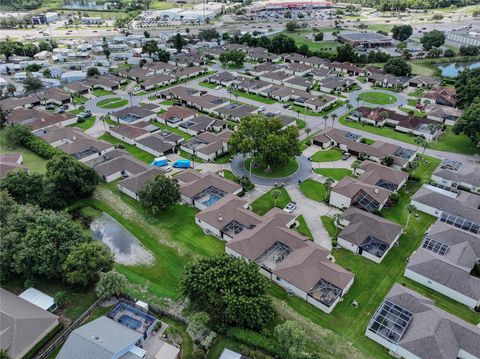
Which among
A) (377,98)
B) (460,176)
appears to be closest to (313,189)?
(460,176)

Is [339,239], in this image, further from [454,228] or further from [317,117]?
[317,117]

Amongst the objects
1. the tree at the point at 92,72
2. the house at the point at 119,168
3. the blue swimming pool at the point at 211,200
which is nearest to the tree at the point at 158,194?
the blue swimming pool at the point at 211,200

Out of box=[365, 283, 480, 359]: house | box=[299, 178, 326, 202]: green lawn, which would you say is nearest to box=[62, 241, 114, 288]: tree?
box=[365, 283, 480, 359]: house

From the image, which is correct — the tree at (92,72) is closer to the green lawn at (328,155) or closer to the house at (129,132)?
the house at (129,132)

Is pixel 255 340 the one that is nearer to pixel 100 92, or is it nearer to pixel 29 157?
pixel 29 157

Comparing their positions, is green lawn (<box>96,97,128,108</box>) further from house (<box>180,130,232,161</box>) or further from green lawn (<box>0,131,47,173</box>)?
house (<box>180,130,232,161</box>)
